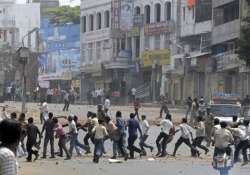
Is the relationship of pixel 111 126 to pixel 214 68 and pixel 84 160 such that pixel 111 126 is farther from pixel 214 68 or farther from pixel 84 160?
pixel 214 68

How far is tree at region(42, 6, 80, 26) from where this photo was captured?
351 ft

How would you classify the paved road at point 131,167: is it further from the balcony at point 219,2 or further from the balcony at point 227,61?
the balcony at point 219,2

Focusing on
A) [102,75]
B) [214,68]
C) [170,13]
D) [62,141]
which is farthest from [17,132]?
[102,75]

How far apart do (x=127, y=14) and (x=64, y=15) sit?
34.0 metres

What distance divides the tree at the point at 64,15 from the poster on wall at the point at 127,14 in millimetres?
28924

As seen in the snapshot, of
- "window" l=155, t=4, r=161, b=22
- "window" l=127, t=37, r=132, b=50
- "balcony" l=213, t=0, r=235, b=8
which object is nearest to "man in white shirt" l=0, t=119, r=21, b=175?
"balcony" l=213, t=0, r=235, b=8

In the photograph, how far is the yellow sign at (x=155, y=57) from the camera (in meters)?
71.4

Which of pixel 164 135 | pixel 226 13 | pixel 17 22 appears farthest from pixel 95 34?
pixel 164 135

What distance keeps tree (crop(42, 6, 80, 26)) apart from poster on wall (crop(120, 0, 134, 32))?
28.9 metres

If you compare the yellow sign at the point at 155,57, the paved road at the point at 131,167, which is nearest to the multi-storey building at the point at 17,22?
the yellow sign at the point at 155,57

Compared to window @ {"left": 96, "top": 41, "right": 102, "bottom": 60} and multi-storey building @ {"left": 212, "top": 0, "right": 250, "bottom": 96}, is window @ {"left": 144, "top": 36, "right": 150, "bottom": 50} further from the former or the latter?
multi-storey building @ {"left": 212, "top": 0, "right": 250, "bottom": 96}

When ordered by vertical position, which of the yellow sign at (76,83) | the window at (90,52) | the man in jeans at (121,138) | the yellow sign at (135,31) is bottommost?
the man in jeans at (121,138)

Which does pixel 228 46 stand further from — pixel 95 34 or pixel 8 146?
pixel 8 146

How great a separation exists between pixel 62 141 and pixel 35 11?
9013 centimetres
